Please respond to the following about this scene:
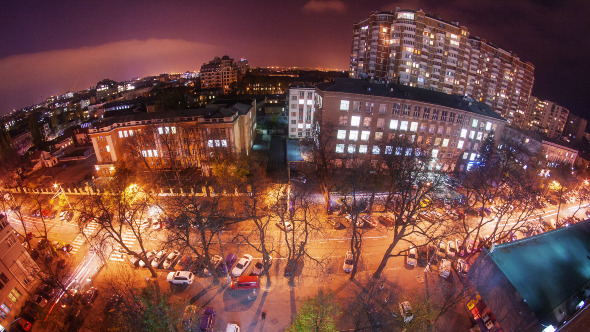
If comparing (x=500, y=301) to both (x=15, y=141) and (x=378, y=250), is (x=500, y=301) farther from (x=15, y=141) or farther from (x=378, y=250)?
(x=15, y=141)

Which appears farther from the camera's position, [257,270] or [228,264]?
[228,264]

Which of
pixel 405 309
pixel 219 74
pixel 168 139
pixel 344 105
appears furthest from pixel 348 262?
pixel 219 74

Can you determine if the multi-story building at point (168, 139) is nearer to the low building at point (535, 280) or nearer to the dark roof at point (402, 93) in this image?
the dark roof at point (402, 93)

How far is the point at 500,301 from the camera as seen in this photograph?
17.8 meters

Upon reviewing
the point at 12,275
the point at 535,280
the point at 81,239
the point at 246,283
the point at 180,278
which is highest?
the point at 535,280

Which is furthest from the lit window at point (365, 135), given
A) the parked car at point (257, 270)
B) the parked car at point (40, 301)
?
the parked car at point (40, 301)

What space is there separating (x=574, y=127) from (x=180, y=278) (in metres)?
156

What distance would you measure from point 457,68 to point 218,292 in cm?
8419

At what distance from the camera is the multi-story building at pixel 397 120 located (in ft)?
138

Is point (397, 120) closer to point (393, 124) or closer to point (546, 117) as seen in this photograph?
point (393, 124)

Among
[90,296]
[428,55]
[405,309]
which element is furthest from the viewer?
[428,55]

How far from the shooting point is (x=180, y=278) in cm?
2266

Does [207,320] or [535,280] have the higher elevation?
[535,280]

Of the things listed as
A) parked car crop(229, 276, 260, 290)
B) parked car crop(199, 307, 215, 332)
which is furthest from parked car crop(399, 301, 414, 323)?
parked car crop(199, 307, 215, 332)
